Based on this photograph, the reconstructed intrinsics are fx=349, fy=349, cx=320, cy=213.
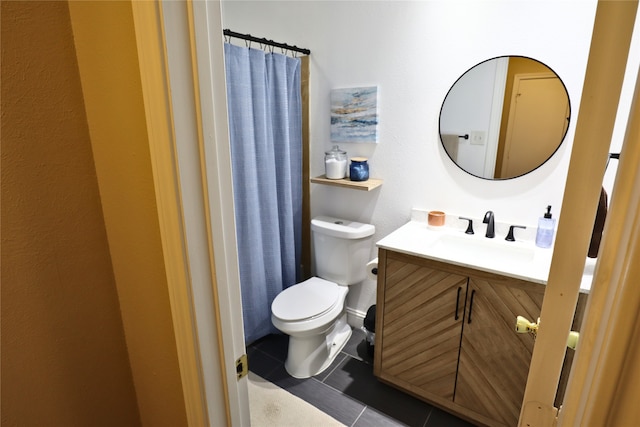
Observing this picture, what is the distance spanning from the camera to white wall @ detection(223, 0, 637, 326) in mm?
1614

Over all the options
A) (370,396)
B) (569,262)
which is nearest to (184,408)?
(569,262)

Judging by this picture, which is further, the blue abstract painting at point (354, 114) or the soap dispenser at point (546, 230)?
the blue abstract painting at point (354, 114)

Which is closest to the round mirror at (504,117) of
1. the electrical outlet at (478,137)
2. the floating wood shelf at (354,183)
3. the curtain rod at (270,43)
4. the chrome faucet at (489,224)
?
the electrical outlet at (478,137)

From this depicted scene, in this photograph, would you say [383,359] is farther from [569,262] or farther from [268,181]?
[569,262]

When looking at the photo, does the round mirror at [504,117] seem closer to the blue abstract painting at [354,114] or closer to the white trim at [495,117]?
the white trim at [495,117]

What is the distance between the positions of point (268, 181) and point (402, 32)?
1160mm

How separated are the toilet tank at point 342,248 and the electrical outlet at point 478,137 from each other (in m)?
0.78

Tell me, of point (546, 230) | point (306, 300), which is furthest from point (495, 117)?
point (306, 300)

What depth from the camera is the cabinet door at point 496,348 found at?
1.46m

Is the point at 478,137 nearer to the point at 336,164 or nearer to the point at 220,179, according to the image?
the point at 336,164

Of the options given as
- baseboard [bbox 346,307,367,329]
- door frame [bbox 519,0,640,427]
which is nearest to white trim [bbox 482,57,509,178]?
baseboard [bbox 346,307,367,329]

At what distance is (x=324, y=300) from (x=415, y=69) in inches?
56.3

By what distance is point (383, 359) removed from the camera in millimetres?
1928

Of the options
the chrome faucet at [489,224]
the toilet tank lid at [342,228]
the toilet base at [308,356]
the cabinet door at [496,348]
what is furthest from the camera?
the toilet tank lid at [342,228]
